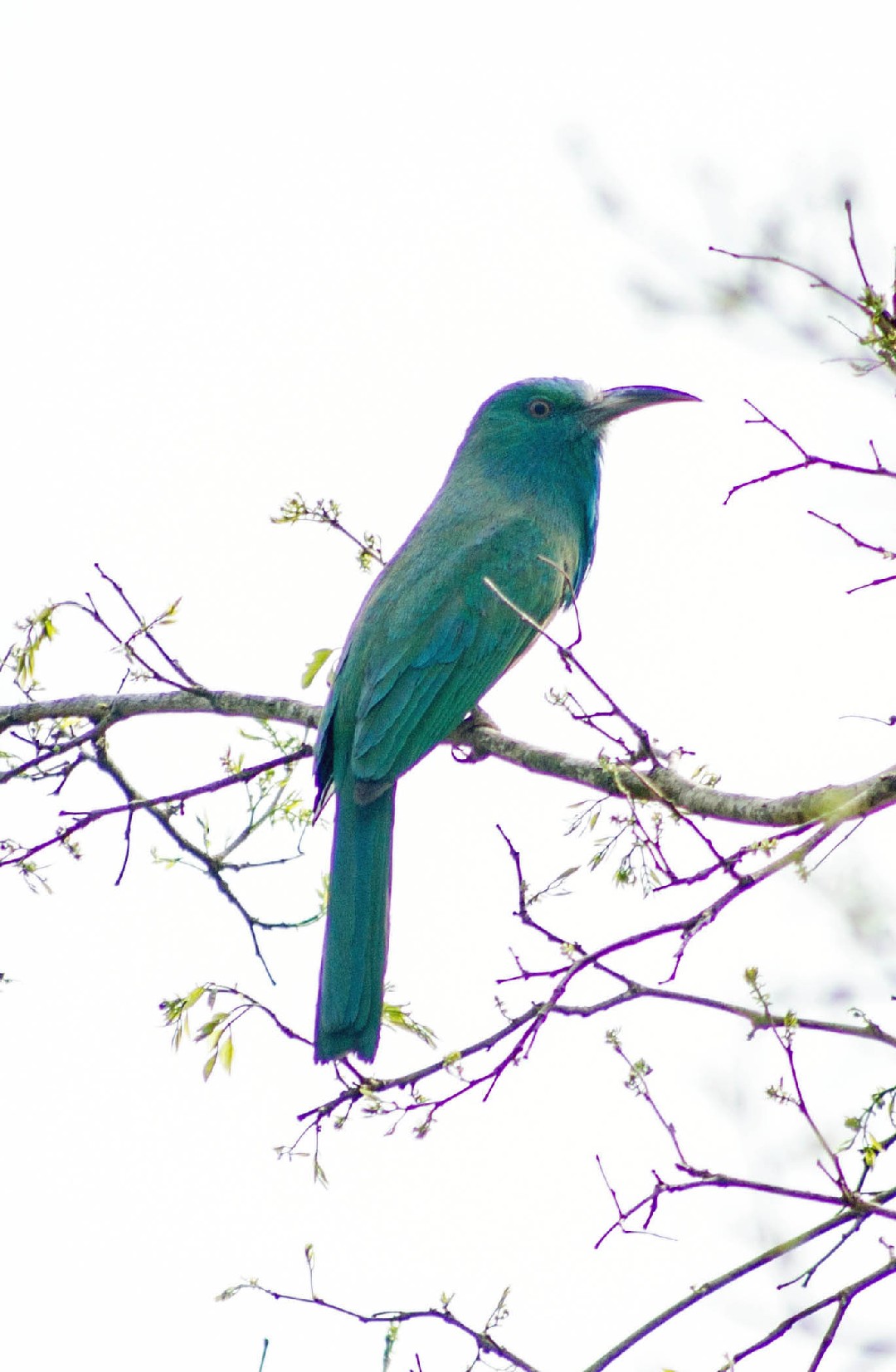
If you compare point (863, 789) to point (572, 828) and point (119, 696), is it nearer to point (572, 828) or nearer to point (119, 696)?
point (572, 828)

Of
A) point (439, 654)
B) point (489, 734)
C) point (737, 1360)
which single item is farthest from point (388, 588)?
point (737, 1360)

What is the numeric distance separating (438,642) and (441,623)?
90 mm

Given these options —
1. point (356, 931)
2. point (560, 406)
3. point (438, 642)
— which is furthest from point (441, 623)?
point (560, 406)

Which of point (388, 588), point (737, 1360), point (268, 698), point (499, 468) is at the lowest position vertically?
point (737, 1360)

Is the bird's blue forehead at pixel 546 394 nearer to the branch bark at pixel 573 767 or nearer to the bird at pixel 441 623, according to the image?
the bird at pixel 441 623

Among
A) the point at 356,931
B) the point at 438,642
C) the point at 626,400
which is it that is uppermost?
the point at 626,400

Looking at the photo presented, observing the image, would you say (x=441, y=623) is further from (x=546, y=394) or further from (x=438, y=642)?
(x=546, y=394)

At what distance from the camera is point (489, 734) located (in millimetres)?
4859

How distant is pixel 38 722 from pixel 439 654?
4.20 feet

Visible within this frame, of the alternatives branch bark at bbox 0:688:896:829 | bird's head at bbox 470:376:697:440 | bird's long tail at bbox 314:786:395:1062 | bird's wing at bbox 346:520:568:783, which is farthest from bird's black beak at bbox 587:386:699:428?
bird's long tail at bbox 314:786:395:1062

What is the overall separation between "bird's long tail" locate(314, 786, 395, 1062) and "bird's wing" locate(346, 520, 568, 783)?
5.4 inches

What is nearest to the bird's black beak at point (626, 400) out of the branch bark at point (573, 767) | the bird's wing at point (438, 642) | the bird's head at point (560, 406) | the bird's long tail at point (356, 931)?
the bird's head at point (560, 406)

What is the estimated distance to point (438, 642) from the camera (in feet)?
16.7

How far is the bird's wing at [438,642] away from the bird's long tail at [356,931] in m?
0.14
